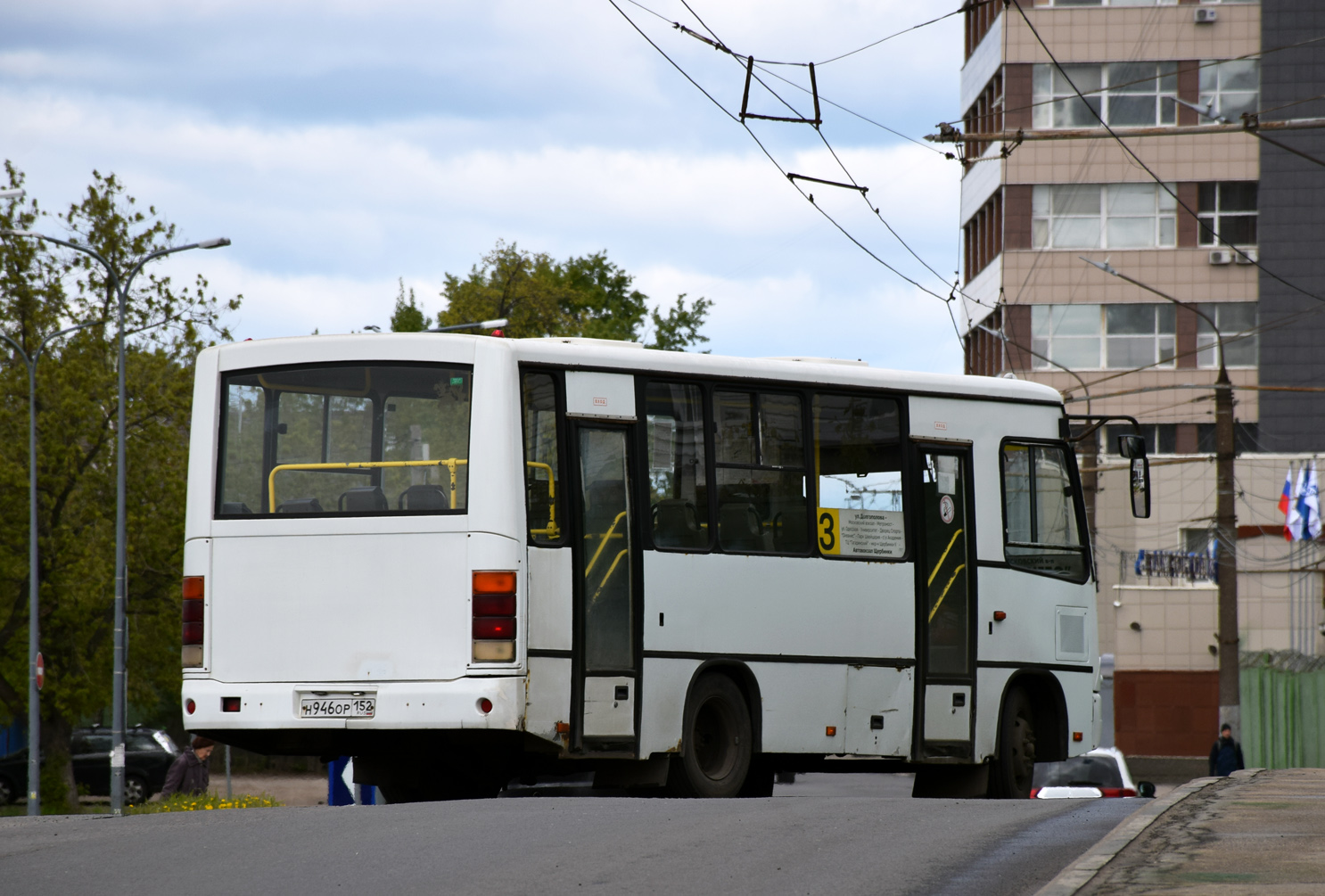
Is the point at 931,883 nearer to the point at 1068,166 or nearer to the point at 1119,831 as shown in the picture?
the point at 1119,831

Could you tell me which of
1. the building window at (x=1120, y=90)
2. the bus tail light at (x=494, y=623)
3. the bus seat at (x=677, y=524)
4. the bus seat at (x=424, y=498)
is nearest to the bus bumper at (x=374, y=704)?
the bus tail light at (x=494, y=623)

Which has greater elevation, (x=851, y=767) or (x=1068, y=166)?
(x=1068, y=166)

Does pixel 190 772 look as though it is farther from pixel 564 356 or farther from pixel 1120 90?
pixel 1120 90

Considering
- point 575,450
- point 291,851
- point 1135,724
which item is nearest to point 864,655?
point 575,450

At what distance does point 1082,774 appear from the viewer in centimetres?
2434

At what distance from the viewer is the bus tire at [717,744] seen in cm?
1376

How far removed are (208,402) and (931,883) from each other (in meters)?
6.55

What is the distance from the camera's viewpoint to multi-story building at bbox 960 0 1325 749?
174ft

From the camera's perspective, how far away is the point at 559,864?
9164mm

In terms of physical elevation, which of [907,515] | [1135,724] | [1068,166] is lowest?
[1135,724]

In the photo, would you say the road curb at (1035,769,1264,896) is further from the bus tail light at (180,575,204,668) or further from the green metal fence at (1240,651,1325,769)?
the green metal fence at (1240,651,1325,769)

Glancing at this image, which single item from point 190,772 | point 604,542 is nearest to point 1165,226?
point 190,772

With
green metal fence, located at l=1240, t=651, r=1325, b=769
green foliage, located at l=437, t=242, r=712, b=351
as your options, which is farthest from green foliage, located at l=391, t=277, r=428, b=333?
green metal fence, located at l=1240, t=651, r=1325, b=769

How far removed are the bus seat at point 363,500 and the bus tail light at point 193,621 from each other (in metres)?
1.10
